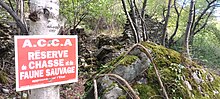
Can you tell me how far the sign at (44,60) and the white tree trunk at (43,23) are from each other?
0.21 feet

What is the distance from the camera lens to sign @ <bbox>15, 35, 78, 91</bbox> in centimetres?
138

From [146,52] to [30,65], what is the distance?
5.73 feet

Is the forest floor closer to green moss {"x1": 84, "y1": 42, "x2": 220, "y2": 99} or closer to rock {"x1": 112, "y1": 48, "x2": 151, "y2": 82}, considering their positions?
rock {"x1": 112, "y1": 48, "x2": 151, "y2": 82}

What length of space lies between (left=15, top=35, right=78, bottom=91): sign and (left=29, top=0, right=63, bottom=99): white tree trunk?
65mm

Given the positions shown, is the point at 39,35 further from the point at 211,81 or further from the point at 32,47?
the point at 211,81

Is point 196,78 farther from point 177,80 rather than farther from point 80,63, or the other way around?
point 80,63

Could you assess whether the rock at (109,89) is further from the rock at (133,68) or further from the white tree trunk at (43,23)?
the white tree trunk at (43,23)

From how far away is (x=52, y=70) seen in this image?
1.48 meters

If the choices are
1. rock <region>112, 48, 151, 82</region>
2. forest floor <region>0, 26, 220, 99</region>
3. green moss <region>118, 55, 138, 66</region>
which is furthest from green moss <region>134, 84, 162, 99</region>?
forest floor <region>0, 26, 220, 99</region>

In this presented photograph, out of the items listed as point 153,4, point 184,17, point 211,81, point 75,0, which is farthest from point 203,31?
point 211,81

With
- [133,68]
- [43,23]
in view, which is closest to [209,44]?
[133,68]

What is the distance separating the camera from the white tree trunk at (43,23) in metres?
1.49

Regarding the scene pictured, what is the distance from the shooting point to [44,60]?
4.74ft

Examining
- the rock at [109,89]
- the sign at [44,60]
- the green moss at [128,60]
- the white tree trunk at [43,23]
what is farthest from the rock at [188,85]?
the white tree trunk at [43,23]
